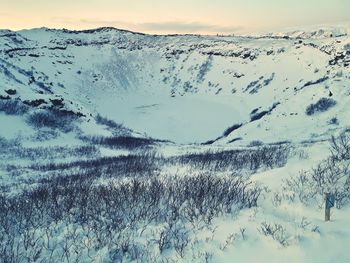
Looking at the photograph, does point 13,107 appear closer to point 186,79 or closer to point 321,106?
point 321,106

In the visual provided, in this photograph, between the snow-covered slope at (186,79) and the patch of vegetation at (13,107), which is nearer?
the snow-covered slope at (186,79)

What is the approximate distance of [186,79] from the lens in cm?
7056

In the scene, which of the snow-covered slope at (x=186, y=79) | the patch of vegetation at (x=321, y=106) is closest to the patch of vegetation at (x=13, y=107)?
the snow-covered slope at (x=186, y=79)

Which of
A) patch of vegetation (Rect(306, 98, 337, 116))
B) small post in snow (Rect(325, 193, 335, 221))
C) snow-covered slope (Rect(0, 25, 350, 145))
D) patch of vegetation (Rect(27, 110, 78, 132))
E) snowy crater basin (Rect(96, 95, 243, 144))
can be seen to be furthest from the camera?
snowy crater basin (Rect(96, 95, 243, 144))

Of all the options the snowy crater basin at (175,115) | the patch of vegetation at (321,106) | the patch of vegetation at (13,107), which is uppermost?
the patch of vegetation at (321,106)

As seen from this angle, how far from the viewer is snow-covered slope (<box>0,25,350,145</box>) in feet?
121

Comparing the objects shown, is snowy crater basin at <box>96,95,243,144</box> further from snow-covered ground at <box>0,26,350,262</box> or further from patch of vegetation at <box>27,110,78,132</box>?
patch of vegetation at <box>27,110,78,132</box>

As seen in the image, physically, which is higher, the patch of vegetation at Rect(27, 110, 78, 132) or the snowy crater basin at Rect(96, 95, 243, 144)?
the patch of vegetation at Rect(27, 110, 78, 132)

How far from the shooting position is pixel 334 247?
5156mm

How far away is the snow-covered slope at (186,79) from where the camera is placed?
36969mm

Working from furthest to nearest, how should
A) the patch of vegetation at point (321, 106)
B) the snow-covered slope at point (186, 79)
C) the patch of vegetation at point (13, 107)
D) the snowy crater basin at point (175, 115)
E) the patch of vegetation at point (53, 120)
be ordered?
the snowy crater basin at point (175, 115) < the patch of vegetation at point (53, 120) < the patch of vegetation at point (13, 107) < the snow-covered slope at point (186, 79) < the patch of vegetation at point (321, 106)

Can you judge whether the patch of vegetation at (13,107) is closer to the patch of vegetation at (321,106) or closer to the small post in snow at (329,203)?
the patch of vegetation at (321,106)

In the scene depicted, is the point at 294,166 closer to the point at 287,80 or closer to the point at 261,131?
the point at 261,131

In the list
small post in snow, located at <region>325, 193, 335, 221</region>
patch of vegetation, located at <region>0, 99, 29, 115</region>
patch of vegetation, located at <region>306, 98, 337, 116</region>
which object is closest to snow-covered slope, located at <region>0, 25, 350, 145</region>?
patch of vegetation, located at <region>306, 98, 337, 116</region>
